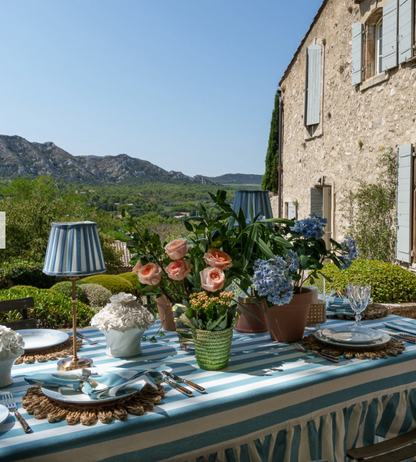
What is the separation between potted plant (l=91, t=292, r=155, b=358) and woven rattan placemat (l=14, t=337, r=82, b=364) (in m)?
0.19

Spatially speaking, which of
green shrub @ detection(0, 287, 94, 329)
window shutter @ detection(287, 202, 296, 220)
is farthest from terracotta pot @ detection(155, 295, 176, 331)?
window shutter @ detection(287, 202, 296, 220)

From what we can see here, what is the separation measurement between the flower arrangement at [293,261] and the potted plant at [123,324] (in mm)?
454

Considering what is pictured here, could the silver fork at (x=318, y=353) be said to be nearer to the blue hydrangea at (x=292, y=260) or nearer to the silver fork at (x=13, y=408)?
the blue hydrangea at (x=292, y=260)

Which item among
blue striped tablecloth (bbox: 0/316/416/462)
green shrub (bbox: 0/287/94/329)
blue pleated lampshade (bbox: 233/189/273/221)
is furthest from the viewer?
green shrub (bbox: 0/287/94/329)

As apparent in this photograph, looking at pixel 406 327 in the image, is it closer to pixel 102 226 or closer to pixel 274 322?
pixel 274 322

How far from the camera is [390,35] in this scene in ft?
18.1

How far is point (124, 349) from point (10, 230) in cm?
1056

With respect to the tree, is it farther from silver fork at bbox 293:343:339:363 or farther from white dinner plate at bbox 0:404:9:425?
white dinner plate at bbox 0:404:9:425

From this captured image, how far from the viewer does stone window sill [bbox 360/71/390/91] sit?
5652mm

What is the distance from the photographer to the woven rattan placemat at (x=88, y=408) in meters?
1.15

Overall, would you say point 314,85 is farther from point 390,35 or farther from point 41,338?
point 41,338

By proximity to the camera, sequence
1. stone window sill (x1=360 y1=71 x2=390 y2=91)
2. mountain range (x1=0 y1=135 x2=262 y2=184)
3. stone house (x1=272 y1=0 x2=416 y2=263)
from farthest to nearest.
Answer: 1. mountain range (x1=0 y1=135 x2=262 y2=184)
2. stone window sill (x1=360 y1=71 x2=390 y2=91)
3. stone house (x1=272 y1=0 x2=416 y2=263)

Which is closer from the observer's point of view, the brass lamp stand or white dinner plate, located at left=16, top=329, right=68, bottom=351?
the brass lamp stand

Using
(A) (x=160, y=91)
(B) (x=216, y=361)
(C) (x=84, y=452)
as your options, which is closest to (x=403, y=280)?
(B) (x=216, y=361)
